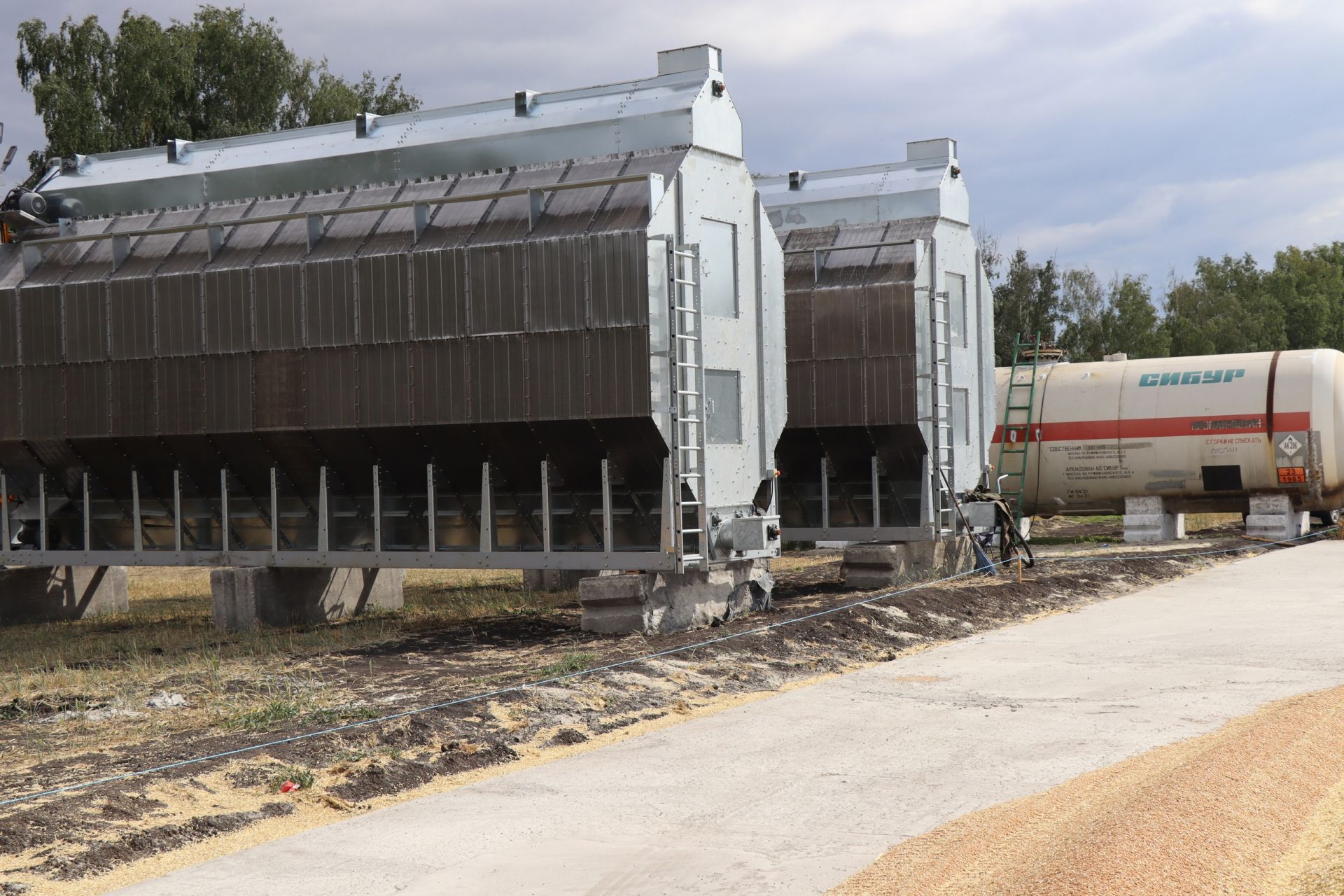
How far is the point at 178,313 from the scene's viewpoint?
16.4 meters

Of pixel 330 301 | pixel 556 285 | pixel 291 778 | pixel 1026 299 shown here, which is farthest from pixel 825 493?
pixel 1026 299

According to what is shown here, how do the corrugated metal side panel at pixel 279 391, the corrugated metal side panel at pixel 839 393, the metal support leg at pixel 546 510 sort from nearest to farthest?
the metal support leg at pixel 546 510 → the corrugated metal side panel at pixel 279 391 → the corrugated metal side panel at pixel 839 393

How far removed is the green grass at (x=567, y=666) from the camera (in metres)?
11.6

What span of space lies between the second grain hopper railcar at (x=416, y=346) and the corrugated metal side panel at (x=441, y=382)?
0.03 metres

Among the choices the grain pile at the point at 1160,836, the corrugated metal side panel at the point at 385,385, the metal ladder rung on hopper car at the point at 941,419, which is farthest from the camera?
the metal ladder rung on hopper car at the point at 941,419

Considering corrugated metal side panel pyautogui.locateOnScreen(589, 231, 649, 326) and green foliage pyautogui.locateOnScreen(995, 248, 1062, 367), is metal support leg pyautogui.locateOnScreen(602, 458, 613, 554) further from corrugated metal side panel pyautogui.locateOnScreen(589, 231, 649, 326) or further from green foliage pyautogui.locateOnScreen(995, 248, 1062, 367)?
green foliage pyautogui.locateOnScreen(995, 248, 1062, 367)

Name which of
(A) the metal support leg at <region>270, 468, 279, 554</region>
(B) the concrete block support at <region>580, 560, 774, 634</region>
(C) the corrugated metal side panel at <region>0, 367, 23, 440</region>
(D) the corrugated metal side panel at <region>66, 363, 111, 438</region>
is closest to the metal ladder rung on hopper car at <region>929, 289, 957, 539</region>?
(B) the concrete block support at <region>580, 560, 774, 634</region>

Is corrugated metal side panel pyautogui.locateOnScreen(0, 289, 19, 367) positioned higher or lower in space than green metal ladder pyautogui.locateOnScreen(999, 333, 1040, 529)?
higher

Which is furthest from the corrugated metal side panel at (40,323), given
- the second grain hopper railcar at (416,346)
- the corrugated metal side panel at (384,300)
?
the corrugated metal side panel at (384,300)

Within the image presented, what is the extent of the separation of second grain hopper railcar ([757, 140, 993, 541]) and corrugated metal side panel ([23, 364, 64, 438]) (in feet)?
32.4

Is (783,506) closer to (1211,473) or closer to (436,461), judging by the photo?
(436,461)

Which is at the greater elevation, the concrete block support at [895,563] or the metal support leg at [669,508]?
the metal support leg at [669,508]

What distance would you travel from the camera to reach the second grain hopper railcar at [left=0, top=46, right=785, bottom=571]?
1412 cm

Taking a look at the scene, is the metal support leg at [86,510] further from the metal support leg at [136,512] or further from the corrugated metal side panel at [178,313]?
the corrugated metal side panel at [178,313]
